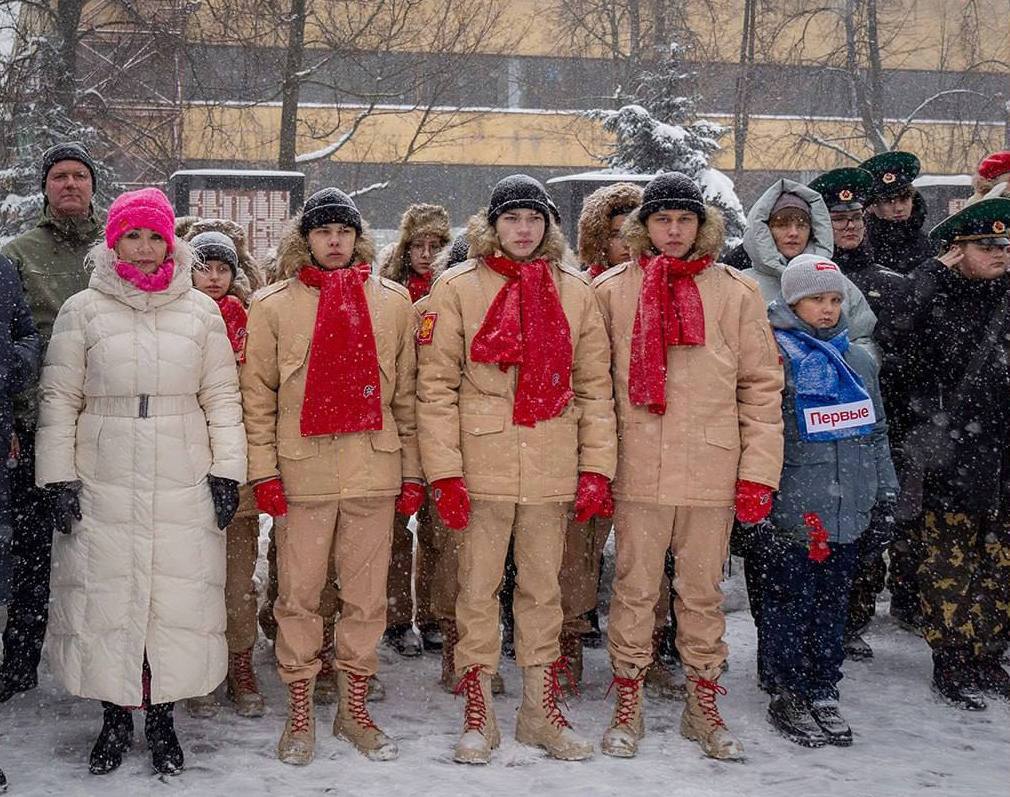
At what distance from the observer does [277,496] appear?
4145 millimetres

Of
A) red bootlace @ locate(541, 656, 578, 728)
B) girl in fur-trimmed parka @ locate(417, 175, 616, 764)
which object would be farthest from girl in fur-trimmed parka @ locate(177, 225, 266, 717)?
red bootlace @ locate(541, 656, 578, 728)

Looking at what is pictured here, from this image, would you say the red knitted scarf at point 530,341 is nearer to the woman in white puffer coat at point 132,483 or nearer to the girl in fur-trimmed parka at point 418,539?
the girl in fur-trimmed parka at point 418,539

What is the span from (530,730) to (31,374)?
249cm

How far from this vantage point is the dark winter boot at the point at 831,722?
4441 millimetres

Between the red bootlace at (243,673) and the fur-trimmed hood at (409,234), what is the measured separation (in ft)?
7.11

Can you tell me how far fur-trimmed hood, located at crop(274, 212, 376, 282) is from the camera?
4.30 m

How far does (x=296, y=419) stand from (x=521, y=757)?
5.37 ft

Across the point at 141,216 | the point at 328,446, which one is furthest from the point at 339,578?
the point at 141,216

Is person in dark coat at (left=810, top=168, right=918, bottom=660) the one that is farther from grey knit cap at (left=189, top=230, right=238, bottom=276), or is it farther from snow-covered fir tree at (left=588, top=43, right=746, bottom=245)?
snow-covered fir tree at (left=588, top=43, right=746, bottom=245)

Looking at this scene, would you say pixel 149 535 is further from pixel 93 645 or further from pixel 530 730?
pixel 530 730

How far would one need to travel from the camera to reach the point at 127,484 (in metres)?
4.00

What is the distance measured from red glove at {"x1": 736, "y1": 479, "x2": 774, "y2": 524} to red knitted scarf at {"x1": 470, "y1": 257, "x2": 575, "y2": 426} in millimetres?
809

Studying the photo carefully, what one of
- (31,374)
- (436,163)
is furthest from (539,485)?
(436,163)

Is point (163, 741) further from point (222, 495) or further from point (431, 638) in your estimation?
point (431, 638)
